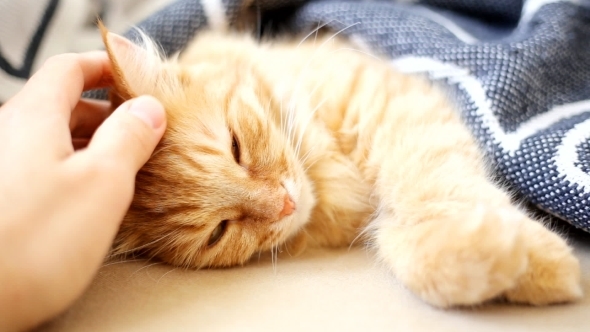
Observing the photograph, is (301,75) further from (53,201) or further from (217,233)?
(53,201)

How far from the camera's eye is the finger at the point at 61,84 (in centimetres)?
89

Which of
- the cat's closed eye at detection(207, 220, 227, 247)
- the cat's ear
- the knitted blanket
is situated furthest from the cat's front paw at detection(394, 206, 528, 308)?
the cat's ear

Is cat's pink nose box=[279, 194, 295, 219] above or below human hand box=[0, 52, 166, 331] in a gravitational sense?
below

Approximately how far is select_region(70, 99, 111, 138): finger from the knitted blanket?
31 centimetres

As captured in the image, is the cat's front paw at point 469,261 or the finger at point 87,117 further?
the finger at point 87,117

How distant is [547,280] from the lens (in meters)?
0.87

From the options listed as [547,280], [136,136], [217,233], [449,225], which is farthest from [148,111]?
[547,280]

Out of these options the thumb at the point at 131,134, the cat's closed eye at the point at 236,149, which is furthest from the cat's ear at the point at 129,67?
the cat's closed eye at the point at 236,149

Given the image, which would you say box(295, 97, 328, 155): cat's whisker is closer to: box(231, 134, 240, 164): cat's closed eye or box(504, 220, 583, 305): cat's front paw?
box(231, 134, 240, 164): cat's closed eye

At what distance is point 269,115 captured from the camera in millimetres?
1229

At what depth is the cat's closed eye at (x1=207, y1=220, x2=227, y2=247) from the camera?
1.11 meters

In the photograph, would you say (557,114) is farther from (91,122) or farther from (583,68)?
(91,122)

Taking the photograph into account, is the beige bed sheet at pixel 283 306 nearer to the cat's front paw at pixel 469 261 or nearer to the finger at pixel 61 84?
the cat's front paw at pixel 469 261

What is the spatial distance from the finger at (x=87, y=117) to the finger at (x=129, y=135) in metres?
0.35
